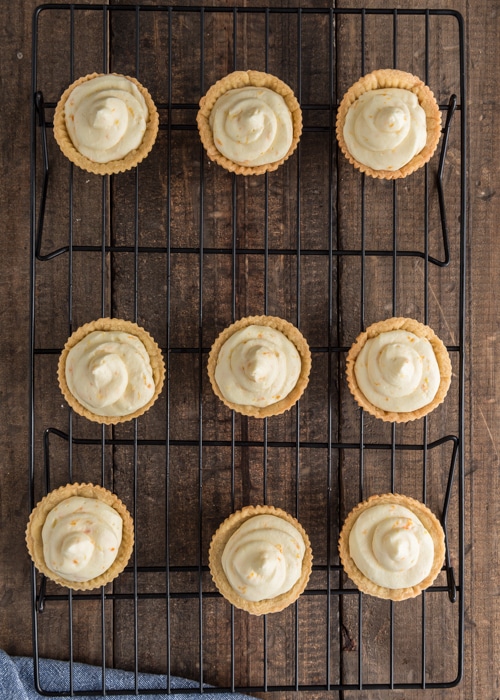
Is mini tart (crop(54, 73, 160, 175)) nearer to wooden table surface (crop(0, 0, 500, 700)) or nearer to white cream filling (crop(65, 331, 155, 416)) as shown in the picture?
wooden table surface (crop(0, 0, 500, 700))

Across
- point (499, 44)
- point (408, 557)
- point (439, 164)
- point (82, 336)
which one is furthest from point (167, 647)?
point (499, 44)

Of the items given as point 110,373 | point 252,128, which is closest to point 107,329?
point 110,373

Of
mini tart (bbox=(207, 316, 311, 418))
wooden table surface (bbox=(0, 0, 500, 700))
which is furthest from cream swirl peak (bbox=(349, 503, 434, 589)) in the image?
mini tart (bbox=(207, 316, 311, 418))

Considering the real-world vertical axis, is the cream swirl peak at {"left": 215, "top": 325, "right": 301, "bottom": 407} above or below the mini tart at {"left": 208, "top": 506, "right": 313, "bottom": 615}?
above

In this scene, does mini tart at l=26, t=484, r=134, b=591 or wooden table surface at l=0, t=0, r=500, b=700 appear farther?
wooden table surface at l=0, t=0, r=500, b=700

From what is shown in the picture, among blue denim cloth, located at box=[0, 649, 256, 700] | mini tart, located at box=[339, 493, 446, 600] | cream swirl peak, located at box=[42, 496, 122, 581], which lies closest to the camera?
cream swirl peak, located at box=[42, 496, 122, 581]

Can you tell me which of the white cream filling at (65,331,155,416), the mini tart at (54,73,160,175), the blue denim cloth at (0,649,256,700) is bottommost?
the blue denim cloth at (0,649,256,700)

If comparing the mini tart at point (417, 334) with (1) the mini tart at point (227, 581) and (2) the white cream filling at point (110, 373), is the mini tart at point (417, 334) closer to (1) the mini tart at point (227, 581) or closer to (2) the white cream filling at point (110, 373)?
(1) the mini tart at point (227, 581)
